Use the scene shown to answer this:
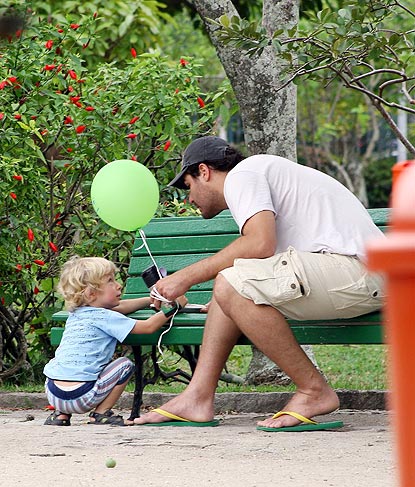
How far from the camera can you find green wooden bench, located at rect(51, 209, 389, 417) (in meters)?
4.63

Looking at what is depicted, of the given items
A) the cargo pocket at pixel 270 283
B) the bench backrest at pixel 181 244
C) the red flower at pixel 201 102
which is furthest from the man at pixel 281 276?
the red flower at pixel 201 102

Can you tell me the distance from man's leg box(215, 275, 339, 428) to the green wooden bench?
202mm

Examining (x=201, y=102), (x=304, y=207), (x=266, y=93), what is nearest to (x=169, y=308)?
(x=304, y=207)

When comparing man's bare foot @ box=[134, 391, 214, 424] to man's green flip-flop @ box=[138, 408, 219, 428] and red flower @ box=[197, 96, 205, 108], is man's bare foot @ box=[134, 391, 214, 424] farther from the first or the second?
red flower @ box=[197, 96, 205, 108]

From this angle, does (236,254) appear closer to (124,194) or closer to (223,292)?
(223,292)

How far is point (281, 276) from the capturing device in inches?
169

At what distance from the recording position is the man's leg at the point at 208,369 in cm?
450

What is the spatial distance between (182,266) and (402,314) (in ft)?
14.0

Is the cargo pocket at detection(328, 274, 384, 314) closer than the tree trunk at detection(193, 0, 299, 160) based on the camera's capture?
Yes

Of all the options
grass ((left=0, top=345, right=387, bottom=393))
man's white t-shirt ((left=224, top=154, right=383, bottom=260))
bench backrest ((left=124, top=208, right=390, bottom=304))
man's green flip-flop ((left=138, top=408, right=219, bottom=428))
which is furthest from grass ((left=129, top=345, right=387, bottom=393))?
man's white t-shirt ((left=224, top=154, right=383, bottom=260))

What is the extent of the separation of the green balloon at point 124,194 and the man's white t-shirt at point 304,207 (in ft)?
1.78

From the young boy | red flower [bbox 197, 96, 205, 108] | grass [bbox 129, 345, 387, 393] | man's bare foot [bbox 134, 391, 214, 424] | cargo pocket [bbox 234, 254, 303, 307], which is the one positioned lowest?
grass [bbox 129, 345, 387, 393]

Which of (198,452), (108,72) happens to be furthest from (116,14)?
(198,452)

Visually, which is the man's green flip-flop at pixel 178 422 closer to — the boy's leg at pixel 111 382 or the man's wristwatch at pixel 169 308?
the boy's leg at pixel 111 382
